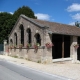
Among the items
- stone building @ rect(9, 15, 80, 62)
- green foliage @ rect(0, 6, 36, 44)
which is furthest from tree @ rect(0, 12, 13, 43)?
stone building @ rect(9, 15, 80, 62)

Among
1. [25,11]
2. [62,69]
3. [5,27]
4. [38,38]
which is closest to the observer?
[62,69]

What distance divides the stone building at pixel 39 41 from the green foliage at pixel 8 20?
11.2 metres

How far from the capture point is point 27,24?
2139 cm

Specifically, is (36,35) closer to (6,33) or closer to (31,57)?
(31,57)

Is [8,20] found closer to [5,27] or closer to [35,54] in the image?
[5,27]

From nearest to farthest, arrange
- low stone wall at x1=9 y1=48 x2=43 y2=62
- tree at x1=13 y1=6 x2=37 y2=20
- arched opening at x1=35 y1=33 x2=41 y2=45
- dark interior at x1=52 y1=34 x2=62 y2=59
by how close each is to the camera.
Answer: low stone wall at x1=9 y1=48 x2=43 y2=62 < arched opening at x1=35 y1=33 x2=41 y2=45 < dark interior at x1=52 y1=34 x2=62 y2=59 < tree at x1=13 y1=6 x2=37 y2=20

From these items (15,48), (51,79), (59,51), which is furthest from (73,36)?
(51,79)

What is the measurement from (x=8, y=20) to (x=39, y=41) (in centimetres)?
1974

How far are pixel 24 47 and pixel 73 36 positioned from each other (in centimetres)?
612

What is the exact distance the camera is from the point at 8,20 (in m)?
37.8

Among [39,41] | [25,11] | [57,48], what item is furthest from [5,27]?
[39,41]

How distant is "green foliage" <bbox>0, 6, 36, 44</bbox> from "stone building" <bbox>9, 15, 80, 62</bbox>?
11.2m

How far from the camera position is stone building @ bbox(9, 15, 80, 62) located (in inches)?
711

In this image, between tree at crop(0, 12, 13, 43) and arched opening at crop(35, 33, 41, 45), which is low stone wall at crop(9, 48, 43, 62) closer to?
arched opening at crop(35, 33, 41, 45)
